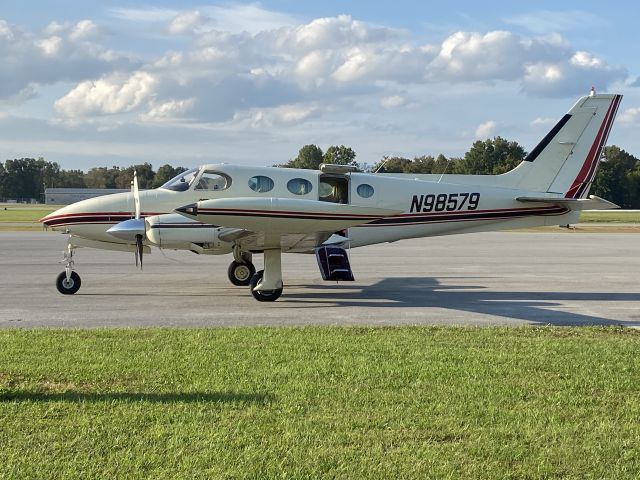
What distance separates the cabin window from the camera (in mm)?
14531

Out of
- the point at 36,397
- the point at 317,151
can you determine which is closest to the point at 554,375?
the point at 36,397

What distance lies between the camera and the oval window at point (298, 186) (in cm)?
1469

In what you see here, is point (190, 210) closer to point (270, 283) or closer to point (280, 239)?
point (280, 239)

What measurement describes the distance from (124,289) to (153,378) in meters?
9.10

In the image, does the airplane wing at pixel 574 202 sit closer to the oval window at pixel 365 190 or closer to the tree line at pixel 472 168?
the oval window at pixel 365 190

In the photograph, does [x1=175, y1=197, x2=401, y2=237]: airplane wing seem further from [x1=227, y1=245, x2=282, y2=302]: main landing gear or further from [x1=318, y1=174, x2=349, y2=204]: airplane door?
[x1=318, y1=174, x2=349, y2=204]: airplane door

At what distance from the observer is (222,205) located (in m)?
11.8

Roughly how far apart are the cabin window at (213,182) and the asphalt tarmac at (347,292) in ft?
7.32

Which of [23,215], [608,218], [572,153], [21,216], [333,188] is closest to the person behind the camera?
[333,188]

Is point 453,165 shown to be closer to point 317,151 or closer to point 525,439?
point 317,151

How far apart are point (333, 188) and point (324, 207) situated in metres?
2.96

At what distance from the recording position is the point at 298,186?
1471 cm

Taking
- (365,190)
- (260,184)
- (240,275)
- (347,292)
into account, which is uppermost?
(260,184)

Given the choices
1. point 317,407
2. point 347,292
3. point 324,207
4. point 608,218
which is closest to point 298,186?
point 324,207
